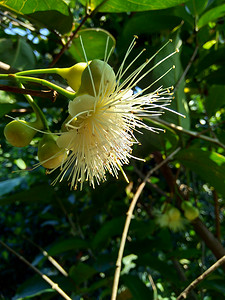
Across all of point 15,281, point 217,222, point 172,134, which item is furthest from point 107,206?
point 15,281

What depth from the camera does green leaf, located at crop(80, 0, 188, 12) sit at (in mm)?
647

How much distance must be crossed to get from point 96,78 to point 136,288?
0.82 m

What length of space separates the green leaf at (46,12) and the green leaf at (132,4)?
7cm

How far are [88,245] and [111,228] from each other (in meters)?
0.12

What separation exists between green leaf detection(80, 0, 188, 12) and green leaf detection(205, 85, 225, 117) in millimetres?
613

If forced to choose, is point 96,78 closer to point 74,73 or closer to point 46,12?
point 74,73

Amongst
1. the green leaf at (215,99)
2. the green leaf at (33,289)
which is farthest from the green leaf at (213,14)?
the green leaf at (33,289)

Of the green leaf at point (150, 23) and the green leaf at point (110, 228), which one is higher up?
the green leaf at point (150, 23)

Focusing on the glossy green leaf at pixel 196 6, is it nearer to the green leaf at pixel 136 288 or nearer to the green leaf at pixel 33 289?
the green leaf at pixel 136 288

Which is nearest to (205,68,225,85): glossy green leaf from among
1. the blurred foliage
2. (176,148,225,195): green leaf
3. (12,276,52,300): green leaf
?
the blurred foliage

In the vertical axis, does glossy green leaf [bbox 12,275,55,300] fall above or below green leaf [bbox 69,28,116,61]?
below

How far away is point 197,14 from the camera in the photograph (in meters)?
0.94

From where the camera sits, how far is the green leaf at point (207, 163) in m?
0.86

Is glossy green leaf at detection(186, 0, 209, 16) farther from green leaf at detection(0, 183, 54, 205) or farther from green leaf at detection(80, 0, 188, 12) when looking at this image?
green leaf at detection(0, 183, 54, 205)
